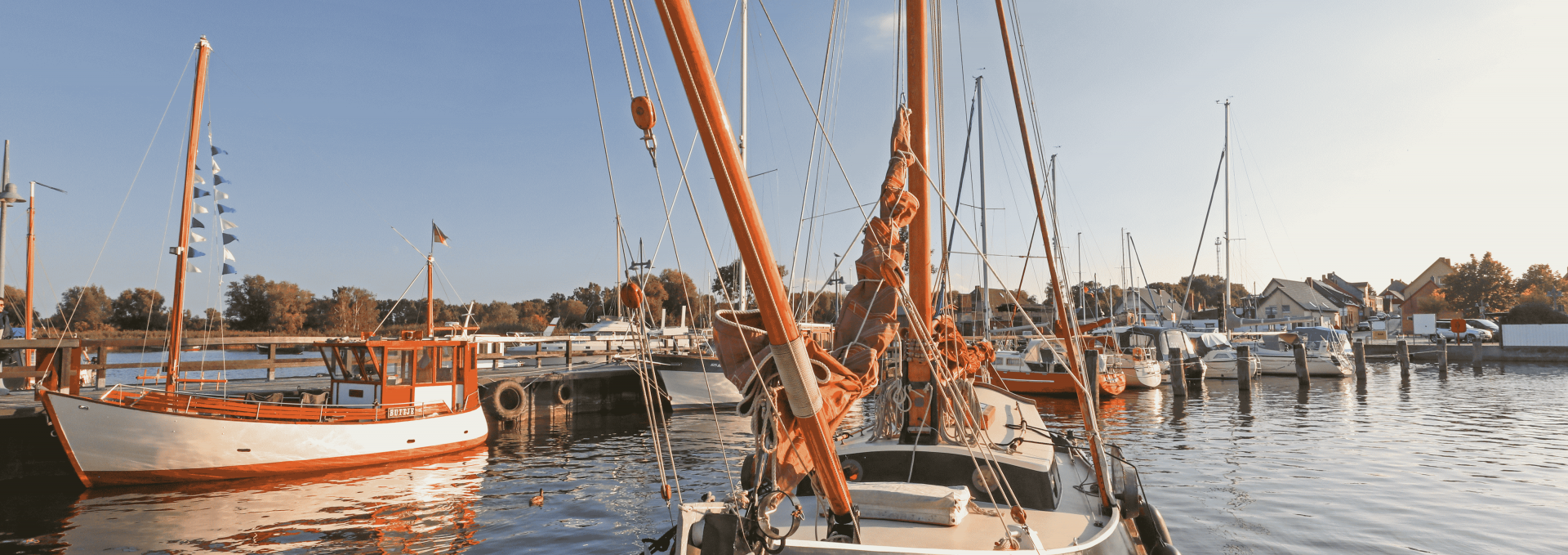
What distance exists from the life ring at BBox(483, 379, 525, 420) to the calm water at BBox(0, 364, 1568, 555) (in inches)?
75.3

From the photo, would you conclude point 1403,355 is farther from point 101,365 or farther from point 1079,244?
point 101,365

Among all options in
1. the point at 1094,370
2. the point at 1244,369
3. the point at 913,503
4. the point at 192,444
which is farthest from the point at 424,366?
the point at 1244,369

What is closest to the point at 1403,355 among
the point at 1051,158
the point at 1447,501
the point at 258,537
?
the point at 1051,158

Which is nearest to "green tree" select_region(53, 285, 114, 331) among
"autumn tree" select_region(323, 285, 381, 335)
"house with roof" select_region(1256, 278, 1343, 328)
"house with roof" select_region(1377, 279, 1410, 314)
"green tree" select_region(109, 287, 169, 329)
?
"green tree" select_region(109, 287, 169, 329)

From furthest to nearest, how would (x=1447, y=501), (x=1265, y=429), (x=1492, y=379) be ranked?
(x=1492, y=379) < (x=1265, y=429) < (x=1447, y=501)

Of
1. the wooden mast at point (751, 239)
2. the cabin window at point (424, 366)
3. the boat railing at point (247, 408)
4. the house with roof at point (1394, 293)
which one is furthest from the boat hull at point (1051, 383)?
the house with roof at point (1394, 293)

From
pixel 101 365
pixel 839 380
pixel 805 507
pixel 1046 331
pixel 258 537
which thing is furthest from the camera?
pixel 1046 331

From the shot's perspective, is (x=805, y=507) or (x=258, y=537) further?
(x=258, y=537)

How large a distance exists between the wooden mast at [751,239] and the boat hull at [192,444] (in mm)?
13131

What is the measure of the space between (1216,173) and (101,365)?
49905 millimetres

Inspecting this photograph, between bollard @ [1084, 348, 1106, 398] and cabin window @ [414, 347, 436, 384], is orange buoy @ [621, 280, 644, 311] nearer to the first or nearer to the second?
cabin window @ [414, 347, 436, 384]

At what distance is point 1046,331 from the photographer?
160 feet

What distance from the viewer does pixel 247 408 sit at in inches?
526

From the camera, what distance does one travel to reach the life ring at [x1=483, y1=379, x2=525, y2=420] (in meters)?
21.2
